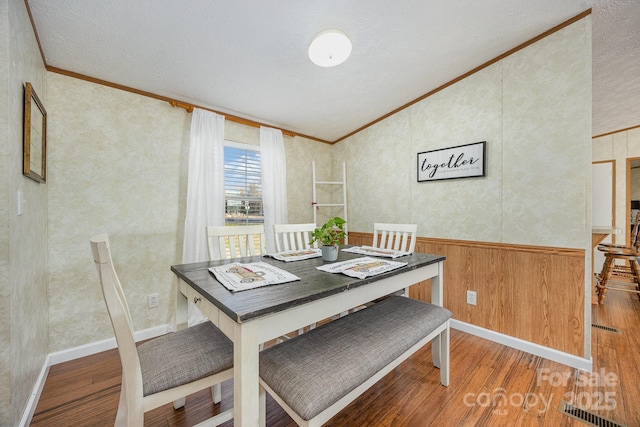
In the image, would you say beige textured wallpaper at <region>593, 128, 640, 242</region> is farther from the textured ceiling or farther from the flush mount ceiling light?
the flush mount ceiling light

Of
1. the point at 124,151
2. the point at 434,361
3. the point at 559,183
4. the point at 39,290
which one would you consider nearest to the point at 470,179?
the point at 559,183

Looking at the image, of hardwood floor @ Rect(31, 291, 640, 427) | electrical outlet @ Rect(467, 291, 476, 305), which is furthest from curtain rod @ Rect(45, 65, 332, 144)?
electrical outlet @ Rect(467, 291, 476, 305)

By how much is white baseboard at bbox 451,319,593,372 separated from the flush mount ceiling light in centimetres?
253

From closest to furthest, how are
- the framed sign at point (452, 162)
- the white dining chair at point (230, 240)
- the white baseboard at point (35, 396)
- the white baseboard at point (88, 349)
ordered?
the white baseboard at point (35, 396) < the white dining chair at point (230, 240) < the white baseboard at point (88, 349) < the framed sign at point (452, 162)

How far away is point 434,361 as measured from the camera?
1.86 m

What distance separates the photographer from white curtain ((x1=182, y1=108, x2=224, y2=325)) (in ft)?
7.75

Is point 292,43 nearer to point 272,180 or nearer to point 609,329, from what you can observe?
point 272,180

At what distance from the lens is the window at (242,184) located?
275 centimetres

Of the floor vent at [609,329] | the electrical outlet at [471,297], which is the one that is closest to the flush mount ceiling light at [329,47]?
the electrical outlet at [471,297]

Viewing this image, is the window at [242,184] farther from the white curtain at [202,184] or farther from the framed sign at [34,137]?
the framed sign at [34,137]

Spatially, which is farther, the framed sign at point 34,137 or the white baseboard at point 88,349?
the white baseboard at point 88,349

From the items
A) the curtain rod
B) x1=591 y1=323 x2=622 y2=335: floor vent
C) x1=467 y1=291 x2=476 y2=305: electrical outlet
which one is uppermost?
the curtain rod

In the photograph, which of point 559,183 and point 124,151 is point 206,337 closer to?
point 124,151

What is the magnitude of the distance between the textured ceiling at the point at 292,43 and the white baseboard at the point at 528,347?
238cm
